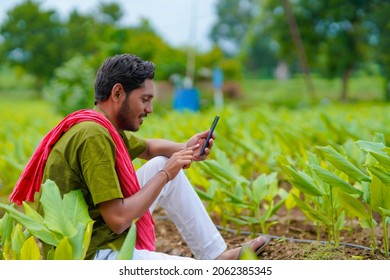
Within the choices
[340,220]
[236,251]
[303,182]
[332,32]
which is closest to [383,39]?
[332,32]

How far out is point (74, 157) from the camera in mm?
2225

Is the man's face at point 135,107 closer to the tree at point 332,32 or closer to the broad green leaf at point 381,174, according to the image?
the broad green leaf at point 381,174

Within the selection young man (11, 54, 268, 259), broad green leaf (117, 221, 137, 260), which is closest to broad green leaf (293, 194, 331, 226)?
young man (11, 54, 268, 259)

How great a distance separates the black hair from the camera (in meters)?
2.36

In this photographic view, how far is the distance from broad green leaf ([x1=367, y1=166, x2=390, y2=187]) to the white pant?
2.29ft

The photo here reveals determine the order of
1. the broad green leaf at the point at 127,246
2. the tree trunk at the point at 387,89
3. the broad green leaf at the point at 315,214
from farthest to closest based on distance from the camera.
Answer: the tree trunk at the point at 387,89 → the broad green leaf at the point at 315,214 → the broad green leaf at the point at 127,246

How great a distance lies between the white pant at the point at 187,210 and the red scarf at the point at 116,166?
0.24 meters

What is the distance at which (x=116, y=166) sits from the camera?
233 cm

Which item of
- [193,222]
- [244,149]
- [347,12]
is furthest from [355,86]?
[193,222]

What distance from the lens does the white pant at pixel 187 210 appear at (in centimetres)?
271

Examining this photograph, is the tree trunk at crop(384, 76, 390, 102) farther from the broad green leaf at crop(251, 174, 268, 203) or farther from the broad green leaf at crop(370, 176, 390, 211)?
the broad green leaf at crop(370, 176, 390, 211)

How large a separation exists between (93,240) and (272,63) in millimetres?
46259

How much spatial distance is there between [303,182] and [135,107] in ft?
2.71

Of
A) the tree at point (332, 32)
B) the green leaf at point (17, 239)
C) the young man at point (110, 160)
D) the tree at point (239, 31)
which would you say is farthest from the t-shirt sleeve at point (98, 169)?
the tree at point (239, 31)
